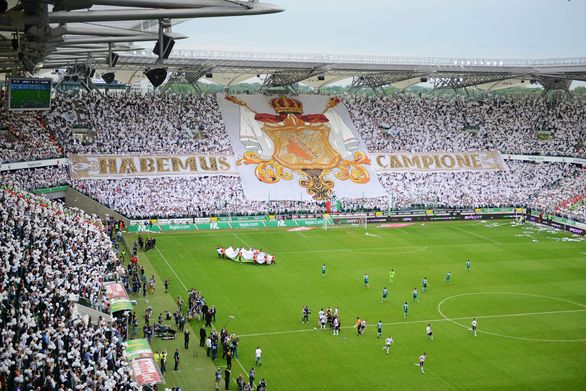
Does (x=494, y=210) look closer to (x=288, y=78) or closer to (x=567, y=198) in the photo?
(x=567, y=198)

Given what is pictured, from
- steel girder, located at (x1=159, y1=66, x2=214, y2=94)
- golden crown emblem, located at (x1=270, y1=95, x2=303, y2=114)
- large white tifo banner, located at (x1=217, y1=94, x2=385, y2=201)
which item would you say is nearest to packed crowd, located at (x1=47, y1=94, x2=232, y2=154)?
steel girder, located at (x1=159, y1=66, x2=214, y2=94)

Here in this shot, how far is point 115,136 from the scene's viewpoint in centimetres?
7006

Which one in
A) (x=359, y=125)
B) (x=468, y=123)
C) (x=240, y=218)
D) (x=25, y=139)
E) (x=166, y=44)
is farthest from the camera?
(x=468, y=123)

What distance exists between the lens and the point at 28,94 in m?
32.5

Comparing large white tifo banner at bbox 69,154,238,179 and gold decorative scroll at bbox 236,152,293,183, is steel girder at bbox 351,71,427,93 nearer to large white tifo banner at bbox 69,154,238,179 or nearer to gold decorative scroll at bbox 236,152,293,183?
gold decorative scroll at bbox 236,152,293,183

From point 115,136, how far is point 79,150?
421 centimetres

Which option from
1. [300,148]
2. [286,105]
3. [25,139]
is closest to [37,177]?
[25,139]

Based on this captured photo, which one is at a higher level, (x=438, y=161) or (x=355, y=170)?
(x=438, y=161)

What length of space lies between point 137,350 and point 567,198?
52.6 metres

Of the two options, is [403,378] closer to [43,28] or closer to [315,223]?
[43,28]

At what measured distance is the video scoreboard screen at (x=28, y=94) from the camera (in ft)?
104

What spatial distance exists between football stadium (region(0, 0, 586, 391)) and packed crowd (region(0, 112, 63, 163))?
0.18m

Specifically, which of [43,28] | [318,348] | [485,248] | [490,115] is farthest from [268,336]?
[490,115]

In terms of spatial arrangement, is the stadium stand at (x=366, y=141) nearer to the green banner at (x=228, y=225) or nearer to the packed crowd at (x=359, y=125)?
the packed crowd at (x=359, y=125)
